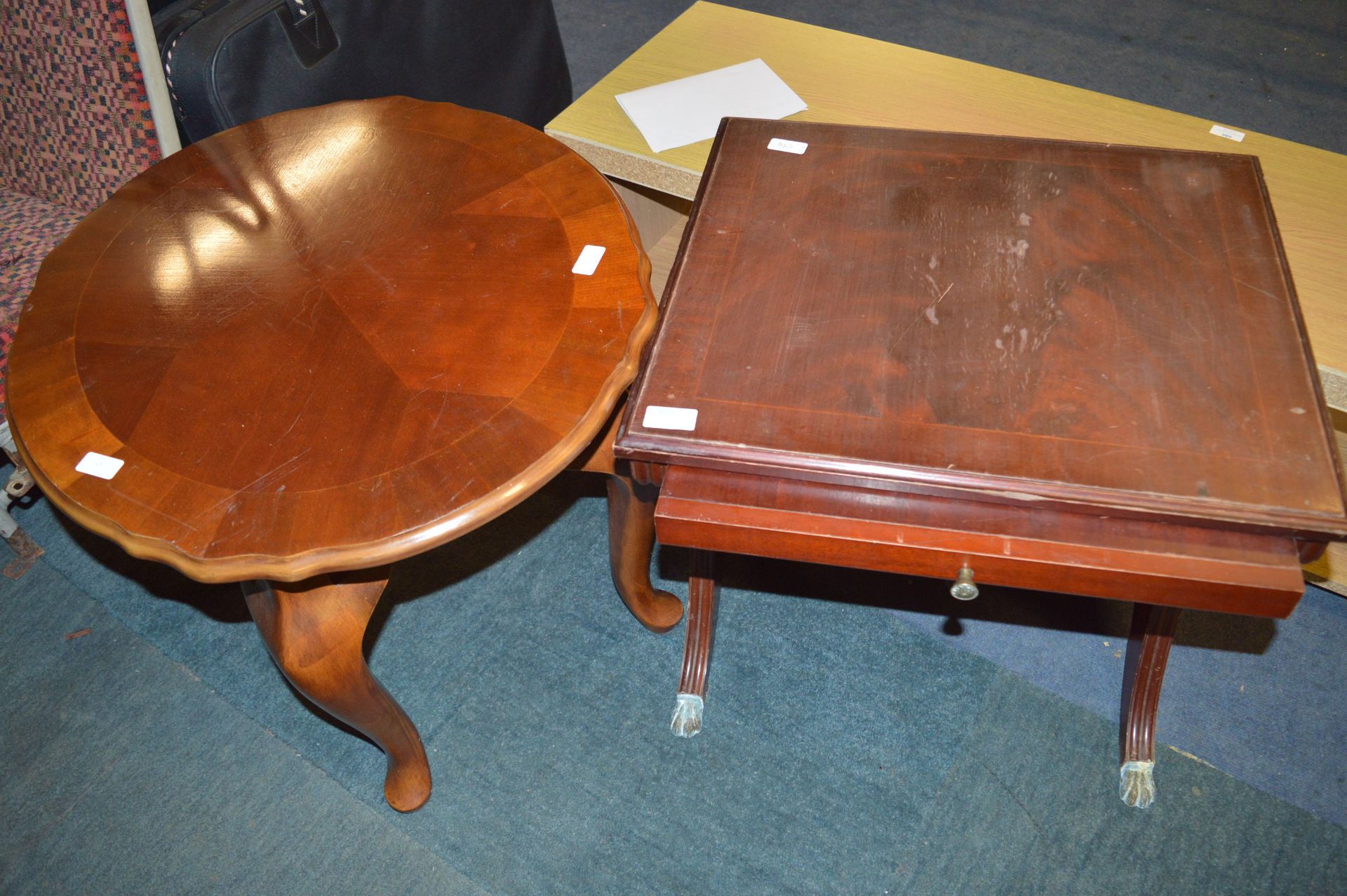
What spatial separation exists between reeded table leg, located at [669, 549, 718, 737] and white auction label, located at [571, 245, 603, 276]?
0.47 metres

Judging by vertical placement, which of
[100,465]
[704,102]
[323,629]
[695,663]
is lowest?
[695,663]

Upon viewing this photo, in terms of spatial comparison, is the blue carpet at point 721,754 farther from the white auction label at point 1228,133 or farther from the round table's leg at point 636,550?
the white auction label at point 1228,133

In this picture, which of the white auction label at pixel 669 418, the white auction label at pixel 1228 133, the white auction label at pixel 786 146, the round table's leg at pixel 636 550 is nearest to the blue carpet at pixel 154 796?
the round table's leg at pixel 636 550

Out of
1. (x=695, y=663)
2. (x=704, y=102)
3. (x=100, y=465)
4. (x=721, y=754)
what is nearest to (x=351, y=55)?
(x=704, y=102)

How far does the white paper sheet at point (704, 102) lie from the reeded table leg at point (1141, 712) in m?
0.97

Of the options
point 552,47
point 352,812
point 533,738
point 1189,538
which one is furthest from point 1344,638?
A: point 552,47

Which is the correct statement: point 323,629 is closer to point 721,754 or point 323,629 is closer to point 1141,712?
point 721,754

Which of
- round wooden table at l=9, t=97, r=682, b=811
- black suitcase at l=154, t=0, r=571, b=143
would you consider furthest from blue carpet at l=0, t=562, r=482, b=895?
black suitcase at l=154, t=0, r=571, b=143

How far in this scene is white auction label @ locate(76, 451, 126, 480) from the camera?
2.96ft

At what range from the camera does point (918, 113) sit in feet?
4.92

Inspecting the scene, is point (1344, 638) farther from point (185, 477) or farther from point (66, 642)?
point (66, 642)

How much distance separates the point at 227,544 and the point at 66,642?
0.89 m

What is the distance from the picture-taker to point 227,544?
85 centimetres

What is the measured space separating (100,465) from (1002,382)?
0.92m
